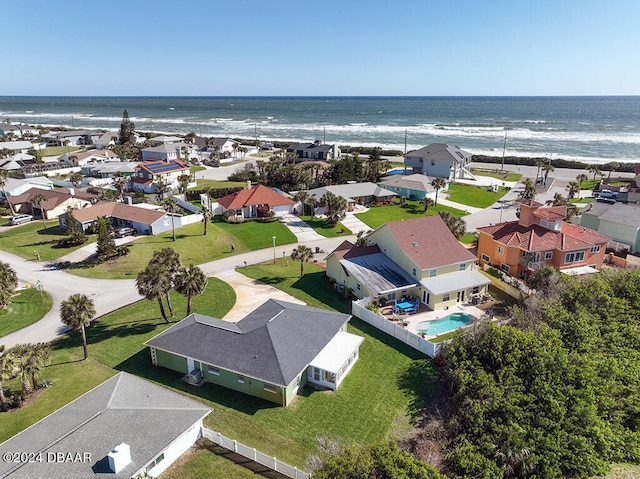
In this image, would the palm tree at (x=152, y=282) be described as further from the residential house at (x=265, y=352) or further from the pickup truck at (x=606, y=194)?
the pickup truck at (x=606, y=194)

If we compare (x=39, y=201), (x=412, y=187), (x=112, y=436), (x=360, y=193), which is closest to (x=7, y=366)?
(x=112, y=436)

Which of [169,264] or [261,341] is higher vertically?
[169,264]

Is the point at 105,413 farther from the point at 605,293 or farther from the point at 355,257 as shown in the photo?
the point at 605,293

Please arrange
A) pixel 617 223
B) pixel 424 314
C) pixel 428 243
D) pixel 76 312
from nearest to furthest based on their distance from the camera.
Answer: pixel 76 312 → pixel 424 314 → pixel 428 243 → pixel 617 223

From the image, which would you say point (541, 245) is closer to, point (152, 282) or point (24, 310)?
point (152, 282)

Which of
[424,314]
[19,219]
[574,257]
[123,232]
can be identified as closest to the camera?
[424,314]

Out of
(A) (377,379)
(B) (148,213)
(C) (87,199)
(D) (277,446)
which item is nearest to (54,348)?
(D) (277,446)
